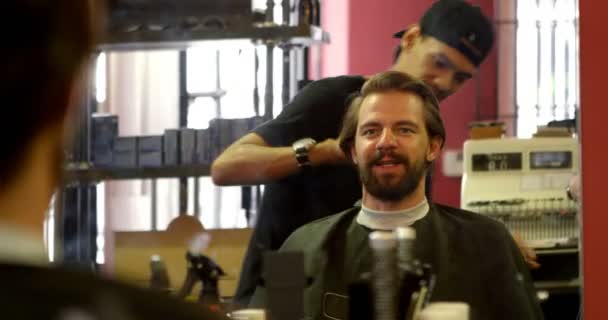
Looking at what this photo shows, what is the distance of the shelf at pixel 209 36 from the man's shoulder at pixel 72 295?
69.8 inches

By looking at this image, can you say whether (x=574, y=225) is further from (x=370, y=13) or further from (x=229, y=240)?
(x=229, y=240)

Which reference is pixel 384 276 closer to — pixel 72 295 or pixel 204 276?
pixel 204 276

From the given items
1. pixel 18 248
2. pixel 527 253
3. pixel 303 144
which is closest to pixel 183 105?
pixel 303 144

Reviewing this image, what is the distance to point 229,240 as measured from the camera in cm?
190

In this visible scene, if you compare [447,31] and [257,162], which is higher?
[447,31]

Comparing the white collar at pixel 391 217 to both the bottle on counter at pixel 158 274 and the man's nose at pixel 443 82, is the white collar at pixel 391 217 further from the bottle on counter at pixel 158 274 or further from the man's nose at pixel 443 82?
the bottle on counter at pixel 158 274

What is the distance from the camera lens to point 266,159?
73.7 inches

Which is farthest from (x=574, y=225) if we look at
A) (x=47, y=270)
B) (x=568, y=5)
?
(x=47, y=270)

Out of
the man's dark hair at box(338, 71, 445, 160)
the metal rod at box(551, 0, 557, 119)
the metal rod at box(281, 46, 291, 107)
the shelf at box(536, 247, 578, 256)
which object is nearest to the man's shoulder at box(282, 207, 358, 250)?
the man's dark hair at box(338, 71, 445, 160)

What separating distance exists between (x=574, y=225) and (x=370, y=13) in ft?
2.26

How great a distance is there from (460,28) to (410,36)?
96 millimetres

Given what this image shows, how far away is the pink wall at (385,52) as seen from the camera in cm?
209

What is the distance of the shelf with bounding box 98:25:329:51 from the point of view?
7.11ft

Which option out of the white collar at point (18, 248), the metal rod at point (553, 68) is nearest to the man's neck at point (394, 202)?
the metal rod at point (553, 68)
